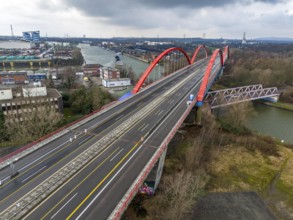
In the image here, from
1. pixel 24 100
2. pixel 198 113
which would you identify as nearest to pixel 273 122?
pixel 198 113

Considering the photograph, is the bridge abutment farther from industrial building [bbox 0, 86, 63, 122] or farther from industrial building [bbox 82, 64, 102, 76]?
industrial building [bbox 82, 64, 102, 76]

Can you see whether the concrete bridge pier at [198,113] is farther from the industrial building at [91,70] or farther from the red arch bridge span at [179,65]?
the industrial building at [91,70]

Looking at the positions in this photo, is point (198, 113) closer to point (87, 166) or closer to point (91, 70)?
point (87, 166)

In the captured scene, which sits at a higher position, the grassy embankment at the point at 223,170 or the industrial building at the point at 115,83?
the industrial building at the point at 115,83

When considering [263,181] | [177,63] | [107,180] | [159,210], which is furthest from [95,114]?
[177,63]

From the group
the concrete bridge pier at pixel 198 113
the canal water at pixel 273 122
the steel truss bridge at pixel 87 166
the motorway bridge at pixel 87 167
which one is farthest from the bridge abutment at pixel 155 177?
the canal water at pixel 273 122

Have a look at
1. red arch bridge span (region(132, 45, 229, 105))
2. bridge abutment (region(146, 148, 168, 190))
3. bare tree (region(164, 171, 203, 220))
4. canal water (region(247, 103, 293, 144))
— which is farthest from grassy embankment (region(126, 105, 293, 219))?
red arch bridge span (region(132, 45, 229, 105))

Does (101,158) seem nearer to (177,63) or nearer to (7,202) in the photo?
(7,202)
